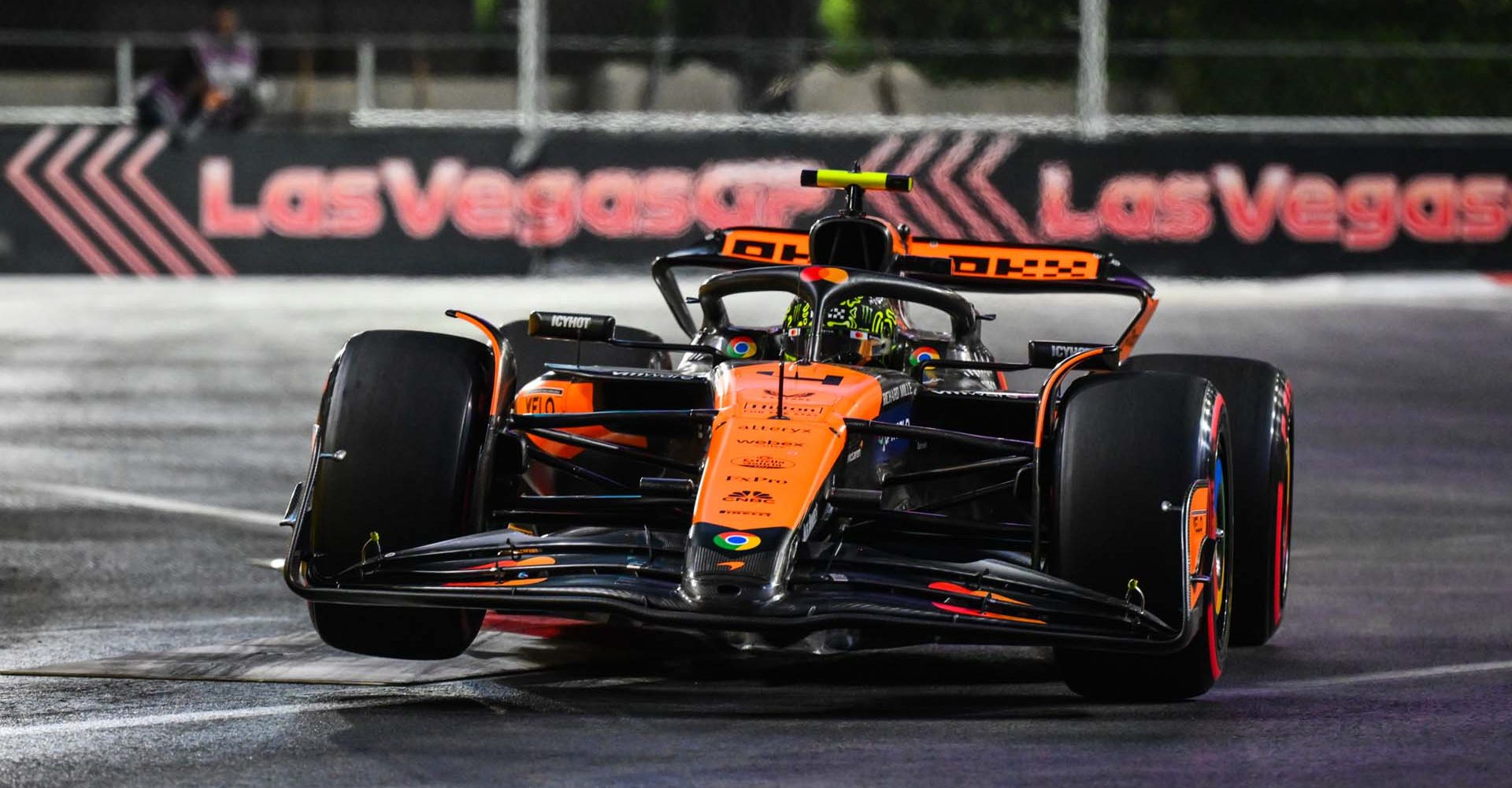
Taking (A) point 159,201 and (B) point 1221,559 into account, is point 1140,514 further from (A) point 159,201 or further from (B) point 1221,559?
(A) point 159,201

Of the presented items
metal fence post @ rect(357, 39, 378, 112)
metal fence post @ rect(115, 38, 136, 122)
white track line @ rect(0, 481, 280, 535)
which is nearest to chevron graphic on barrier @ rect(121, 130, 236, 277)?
metal fence post @ rect(115, 38, 136, 122)

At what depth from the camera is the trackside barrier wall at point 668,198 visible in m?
19.9

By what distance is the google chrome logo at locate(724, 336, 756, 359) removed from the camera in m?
7.86

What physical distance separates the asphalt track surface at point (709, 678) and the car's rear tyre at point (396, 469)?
0.21 m

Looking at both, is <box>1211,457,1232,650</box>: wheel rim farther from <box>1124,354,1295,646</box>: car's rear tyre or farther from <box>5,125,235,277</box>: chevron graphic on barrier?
<box>5,125,235,277</box>: chevron graphic on barrier

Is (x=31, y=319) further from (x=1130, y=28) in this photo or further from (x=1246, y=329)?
(x=1130, y=28)

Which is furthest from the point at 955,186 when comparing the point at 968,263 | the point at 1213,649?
the point at 1213,649

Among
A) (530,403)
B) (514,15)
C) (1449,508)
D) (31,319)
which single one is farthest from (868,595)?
(514,15)

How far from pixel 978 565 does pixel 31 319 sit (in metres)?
13.7

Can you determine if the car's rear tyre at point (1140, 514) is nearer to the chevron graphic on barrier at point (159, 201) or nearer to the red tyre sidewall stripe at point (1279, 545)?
the red tyre sidewall stripe at point (1279, 545)

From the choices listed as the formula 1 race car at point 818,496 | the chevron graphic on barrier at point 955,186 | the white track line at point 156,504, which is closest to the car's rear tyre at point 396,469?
the formula 1 race car at point 818,496

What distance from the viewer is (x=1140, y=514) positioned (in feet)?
20.6

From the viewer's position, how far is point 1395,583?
344 inches

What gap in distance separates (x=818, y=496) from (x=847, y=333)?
4.52ft
